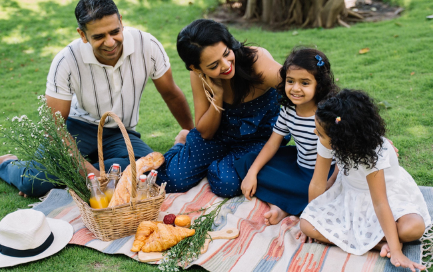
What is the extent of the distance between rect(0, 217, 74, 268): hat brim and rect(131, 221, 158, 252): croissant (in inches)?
20.8

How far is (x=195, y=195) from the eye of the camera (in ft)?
11.8

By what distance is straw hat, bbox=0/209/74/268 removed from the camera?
2.66 m

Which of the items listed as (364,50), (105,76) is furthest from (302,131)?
(364,50)

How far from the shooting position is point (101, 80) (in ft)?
12.0

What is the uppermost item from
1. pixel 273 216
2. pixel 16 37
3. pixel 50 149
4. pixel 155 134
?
pixel 50 149

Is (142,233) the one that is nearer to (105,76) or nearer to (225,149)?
(225,149)

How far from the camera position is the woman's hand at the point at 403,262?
7.61 ft

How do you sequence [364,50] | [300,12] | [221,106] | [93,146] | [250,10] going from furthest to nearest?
[250,10]
[300,12]
[364,50]
[93,146]
[221,106]

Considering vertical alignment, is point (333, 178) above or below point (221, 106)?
below

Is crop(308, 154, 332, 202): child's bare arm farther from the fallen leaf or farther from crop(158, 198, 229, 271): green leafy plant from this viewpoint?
the fallen leaf

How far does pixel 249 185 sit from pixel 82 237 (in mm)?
1318

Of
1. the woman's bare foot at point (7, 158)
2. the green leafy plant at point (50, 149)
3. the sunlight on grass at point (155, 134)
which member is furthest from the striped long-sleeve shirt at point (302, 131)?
the woman's bare foot at point (7, 158)

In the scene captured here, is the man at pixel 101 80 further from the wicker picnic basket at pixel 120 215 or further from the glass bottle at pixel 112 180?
the wicker picnic basket at pixel 120 215

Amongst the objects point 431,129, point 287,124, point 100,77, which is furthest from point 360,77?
point 100,77
